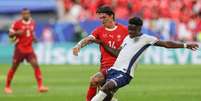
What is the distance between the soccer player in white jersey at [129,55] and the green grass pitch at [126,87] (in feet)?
16.7

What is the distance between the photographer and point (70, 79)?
90.2ft

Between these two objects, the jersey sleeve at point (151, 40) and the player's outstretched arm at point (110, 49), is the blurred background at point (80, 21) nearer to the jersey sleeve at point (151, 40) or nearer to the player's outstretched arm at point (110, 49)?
the player's outstretched arm at point (110, 49)

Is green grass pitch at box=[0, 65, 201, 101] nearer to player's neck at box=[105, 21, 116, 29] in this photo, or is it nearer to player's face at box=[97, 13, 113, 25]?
player's neck at box=[105, 21, 116, 29]

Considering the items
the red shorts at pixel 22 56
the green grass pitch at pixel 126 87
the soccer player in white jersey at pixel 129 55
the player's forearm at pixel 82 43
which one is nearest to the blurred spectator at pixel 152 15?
the green grass pitch at pixel 126 87

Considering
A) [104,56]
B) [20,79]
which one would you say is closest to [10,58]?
[20,79]

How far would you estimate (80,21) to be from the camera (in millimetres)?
39688

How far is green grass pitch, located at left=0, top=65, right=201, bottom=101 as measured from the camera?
20.4m

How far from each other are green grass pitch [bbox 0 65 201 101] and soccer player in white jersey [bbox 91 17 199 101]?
16.7ft

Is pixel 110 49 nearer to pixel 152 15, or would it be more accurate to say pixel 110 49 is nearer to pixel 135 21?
pixel 135 21

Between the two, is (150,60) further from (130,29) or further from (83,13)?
(130,29)

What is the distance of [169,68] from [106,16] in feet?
59.1

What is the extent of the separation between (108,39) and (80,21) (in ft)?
79.8

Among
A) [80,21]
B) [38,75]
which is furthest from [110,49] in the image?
[80,21]

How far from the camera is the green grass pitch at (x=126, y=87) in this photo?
20422 millimetres
